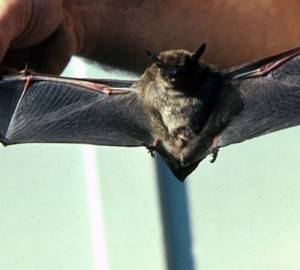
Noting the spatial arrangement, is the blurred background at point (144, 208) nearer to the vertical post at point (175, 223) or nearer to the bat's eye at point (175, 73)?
the vertical post at point (175, 223)

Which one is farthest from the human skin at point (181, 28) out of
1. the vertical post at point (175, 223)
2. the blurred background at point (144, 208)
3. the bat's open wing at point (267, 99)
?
the vertical post at point (175, 223)

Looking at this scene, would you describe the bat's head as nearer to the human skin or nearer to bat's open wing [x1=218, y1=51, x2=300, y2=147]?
bat's open wing [x1=218, y1=51, x2=300, y2=147]

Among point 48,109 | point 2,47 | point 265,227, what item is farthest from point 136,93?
point 265,227

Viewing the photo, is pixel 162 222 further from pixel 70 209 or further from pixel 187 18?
pixel 187 18

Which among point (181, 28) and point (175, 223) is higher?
point (181, 28)

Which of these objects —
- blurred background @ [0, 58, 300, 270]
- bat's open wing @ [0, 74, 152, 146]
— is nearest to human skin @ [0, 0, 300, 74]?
bat's open wing @ [0, 74, 152, 146]

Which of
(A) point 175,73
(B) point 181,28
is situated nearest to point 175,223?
(B) point 181,28

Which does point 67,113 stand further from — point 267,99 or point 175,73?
point 267,99
